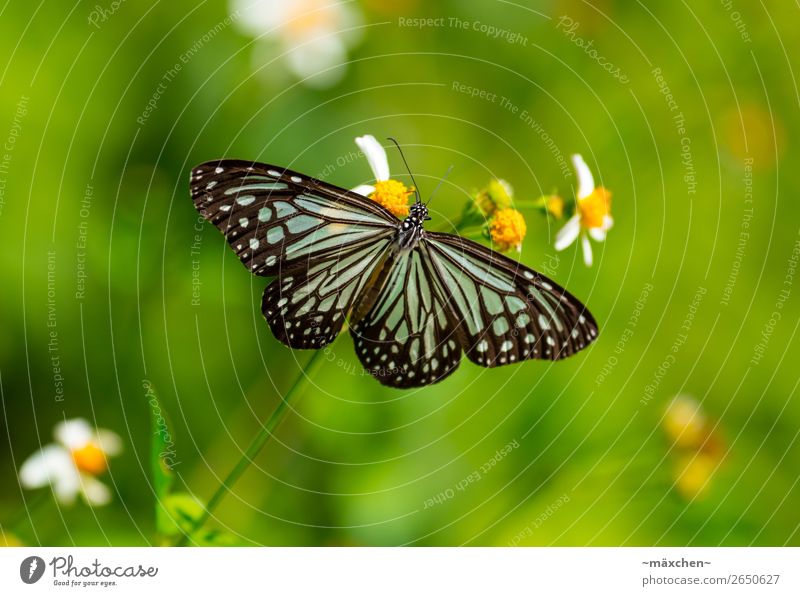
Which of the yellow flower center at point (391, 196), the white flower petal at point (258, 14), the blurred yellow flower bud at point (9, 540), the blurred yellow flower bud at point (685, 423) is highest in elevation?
the white flower petal at point (258, 14)

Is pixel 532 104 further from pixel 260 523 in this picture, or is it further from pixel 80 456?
pixel 80 456

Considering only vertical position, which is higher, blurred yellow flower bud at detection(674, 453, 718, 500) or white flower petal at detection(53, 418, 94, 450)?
white flower petal at detection(53, 418, 94, 450)

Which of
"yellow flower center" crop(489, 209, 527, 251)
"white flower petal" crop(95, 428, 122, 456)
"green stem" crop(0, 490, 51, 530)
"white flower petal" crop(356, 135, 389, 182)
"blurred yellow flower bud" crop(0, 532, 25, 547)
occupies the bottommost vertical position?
"blurred yellow flower bud" crop(0, 532, 25, 547)

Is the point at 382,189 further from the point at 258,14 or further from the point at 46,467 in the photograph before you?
the point at 46,467

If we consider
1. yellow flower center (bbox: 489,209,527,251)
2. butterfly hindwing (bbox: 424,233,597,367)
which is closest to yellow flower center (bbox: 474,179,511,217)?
yellow flower center (bbox: 489,209,527,251)

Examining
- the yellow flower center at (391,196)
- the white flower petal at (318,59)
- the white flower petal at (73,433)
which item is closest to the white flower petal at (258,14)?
the white flower petal at (318,59)

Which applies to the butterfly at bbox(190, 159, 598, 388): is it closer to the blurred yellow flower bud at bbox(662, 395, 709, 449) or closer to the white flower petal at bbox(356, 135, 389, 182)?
the white flower petal at bbox(356, 135, 389, 182)

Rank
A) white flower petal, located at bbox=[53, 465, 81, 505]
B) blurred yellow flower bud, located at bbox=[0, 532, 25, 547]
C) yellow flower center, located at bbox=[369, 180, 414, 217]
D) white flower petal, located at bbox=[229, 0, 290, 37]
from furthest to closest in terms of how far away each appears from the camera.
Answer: white flower petal, located at bbox=[229, 0, 290, 37] < white flower petal, located at bbox=[53, 465, 81, 505] < blurred yellow flower bud, located at bbox=[0, 532, 25, 547] < yellow flower center, located at bbox=[369, 180, 414, 217]

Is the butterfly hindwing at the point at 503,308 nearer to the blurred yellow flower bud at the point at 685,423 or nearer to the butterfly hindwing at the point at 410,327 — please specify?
the butterfly hindwing at the point at 410,327
